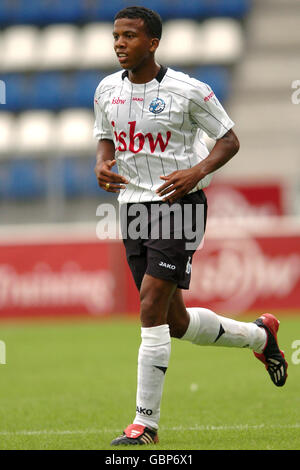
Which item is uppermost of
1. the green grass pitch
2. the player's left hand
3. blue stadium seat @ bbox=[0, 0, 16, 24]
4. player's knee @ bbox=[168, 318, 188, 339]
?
blue stadium seat @ bbox=[0, 0, 16, 24]

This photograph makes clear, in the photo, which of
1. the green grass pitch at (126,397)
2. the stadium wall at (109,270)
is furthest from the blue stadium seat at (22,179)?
the green grass pitch at (126,397)

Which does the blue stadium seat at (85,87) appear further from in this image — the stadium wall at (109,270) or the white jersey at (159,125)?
the white jersey at (159,125)

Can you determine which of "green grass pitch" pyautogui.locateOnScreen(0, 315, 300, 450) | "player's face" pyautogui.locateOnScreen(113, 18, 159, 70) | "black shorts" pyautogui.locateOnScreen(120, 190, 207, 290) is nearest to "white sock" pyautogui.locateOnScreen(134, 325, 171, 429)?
"green grass pitch" pyautogui.locateOnScreen(0, 315, 300, 450)

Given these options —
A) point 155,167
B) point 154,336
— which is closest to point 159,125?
point 155,167

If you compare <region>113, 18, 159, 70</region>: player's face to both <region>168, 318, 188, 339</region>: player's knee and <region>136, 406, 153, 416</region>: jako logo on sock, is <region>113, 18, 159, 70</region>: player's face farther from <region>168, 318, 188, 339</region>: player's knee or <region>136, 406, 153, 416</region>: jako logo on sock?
<region>136, 406, 153, 416</region>: jako logo on sock

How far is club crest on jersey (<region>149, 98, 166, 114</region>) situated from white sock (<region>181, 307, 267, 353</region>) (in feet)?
3.62

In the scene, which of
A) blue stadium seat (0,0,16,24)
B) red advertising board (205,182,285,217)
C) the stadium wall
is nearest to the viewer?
the stadium wall

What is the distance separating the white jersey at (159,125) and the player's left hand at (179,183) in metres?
0.12

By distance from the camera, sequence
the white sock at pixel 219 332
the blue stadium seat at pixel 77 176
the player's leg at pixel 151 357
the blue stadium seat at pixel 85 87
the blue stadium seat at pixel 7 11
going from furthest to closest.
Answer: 1. the blue stadium seat at pixel 7 11
2. the blue stadium seat at pixel 85 87
3. the blue stadium seat at pixel 77 176
4. the white sock at pixel 219 332
5. the player's leg at pixel 151 357

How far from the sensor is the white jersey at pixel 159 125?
191 inches

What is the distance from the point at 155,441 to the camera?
459cm

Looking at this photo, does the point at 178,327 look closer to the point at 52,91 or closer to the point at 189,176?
the point at 189,176

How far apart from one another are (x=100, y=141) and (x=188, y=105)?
2.10ft

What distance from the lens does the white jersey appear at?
4844 millimetres
